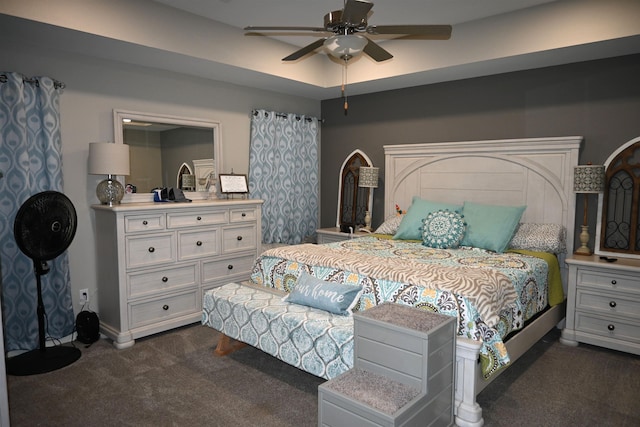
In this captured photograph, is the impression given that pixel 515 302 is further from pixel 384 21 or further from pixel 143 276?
pixel 143 276

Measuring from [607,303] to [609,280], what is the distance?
18 centimetres

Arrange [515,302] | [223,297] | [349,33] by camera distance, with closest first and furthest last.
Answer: [349,33] → [515,302] → [223,297]

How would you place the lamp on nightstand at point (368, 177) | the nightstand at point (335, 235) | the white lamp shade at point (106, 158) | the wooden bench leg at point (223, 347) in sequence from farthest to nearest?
1. the lamp on nightstand at point (368, 177)
2. the nightstand at point (335, 235)
3. the white lamp shade at point (106, 158)
4. the wooden bench leg at point (223, 347)

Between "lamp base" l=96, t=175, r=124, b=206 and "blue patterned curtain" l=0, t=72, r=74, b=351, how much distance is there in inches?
11.1

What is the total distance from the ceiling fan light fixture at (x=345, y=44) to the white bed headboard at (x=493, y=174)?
220 centimetres

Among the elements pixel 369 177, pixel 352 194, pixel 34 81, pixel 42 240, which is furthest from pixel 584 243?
pixel 34 81

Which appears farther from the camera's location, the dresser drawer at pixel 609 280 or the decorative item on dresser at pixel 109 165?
the decorative item on dresser at pixel 109 165

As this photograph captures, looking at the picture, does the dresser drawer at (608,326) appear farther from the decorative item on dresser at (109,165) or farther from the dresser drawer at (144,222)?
the decorative item on dresser at (109,165)

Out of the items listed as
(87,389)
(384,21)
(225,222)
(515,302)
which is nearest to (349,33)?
(384,21)

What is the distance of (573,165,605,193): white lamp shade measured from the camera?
3371 mm

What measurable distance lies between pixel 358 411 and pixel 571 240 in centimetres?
283

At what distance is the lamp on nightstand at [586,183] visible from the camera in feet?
11.1

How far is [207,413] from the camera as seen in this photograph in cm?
239

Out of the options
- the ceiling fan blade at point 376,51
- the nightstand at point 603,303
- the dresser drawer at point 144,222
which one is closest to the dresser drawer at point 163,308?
the dresser drawer at point 144,222
